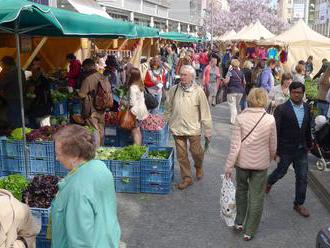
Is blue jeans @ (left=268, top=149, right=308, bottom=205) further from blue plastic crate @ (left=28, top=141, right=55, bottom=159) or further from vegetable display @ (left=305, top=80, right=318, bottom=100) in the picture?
vegetable display @ (left=305, top=80, right=318, bottom=100)

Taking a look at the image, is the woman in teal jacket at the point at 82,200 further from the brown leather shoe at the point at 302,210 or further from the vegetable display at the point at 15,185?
the brown leather shoe at the point at 302,210

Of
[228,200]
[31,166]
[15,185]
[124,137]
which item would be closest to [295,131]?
[228,200]

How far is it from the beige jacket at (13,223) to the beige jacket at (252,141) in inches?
98.3

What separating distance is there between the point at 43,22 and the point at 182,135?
2561 mm

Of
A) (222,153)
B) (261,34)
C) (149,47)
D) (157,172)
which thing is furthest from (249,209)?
(261,34)

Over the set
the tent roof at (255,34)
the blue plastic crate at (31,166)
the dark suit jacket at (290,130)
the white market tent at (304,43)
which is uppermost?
the tent roof at (255,34)

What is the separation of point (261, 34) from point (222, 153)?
20452 millimetres

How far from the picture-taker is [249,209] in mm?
5332

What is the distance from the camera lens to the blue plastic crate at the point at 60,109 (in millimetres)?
11532

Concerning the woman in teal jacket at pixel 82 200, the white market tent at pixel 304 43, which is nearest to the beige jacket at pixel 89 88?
the woman in teal jacket at pixel 82 200

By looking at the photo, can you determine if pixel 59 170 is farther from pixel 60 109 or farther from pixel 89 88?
pixel 60 109

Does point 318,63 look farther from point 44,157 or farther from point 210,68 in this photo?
point 44,157

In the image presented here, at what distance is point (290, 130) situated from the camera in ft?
19.2

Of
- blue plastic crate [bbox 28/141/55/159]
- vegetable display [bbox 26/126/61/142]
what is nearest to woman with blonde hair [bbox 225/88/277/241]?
blue plastic crate [bbox 28/141/55/159]
